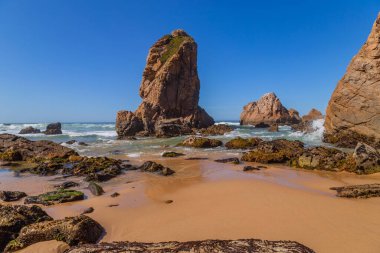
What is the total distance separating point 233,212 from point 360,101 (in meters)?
23.0

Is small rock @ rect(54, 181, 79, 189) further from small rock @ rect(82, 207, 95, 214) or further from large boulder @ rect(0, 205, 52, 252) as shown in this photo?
large boulder @ rect(0, 205, 52, 252)

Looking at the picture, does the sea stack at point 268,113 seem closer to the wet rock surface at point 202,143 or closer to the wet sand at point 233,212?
the wet rock surface at point 202,143

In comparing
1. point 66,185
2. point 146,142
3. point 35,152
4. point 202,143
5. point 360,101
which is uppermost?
point 360,101

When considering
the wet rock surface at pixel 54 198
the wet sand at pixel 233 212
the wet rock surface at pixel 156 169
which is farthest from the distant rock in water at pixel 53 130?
the wet rock surface at pixel 54 198

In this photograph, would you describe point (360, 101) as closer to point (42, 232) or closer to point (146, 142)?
point (146, 142)

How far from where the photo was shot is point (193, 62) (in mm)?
57969

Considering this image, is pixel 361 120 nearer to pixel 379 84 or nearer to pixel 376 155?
pixel 379 84

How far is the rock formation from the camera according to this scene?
239ft

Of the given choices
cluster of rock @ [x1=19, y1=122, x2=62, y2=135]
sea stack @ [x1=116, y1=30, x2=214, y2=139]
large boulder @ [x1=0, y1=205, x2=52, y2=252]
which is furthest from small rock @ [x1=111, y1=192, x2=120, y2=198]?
cluster of rock @ [x1=19, y1=122, x2=62, y2=135]

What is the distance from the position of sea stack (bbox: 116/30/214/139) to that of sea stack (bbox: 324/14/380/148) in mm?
26699

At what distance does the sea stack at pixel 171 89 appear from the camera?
A: 1978 inches

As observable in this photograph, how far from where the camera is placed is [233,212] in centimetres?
629

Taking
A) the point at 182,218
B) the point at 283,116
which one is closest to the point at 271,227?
the point at 182,218

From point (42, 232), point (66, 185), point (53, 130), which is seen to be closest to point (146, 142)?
point (66, 185)
